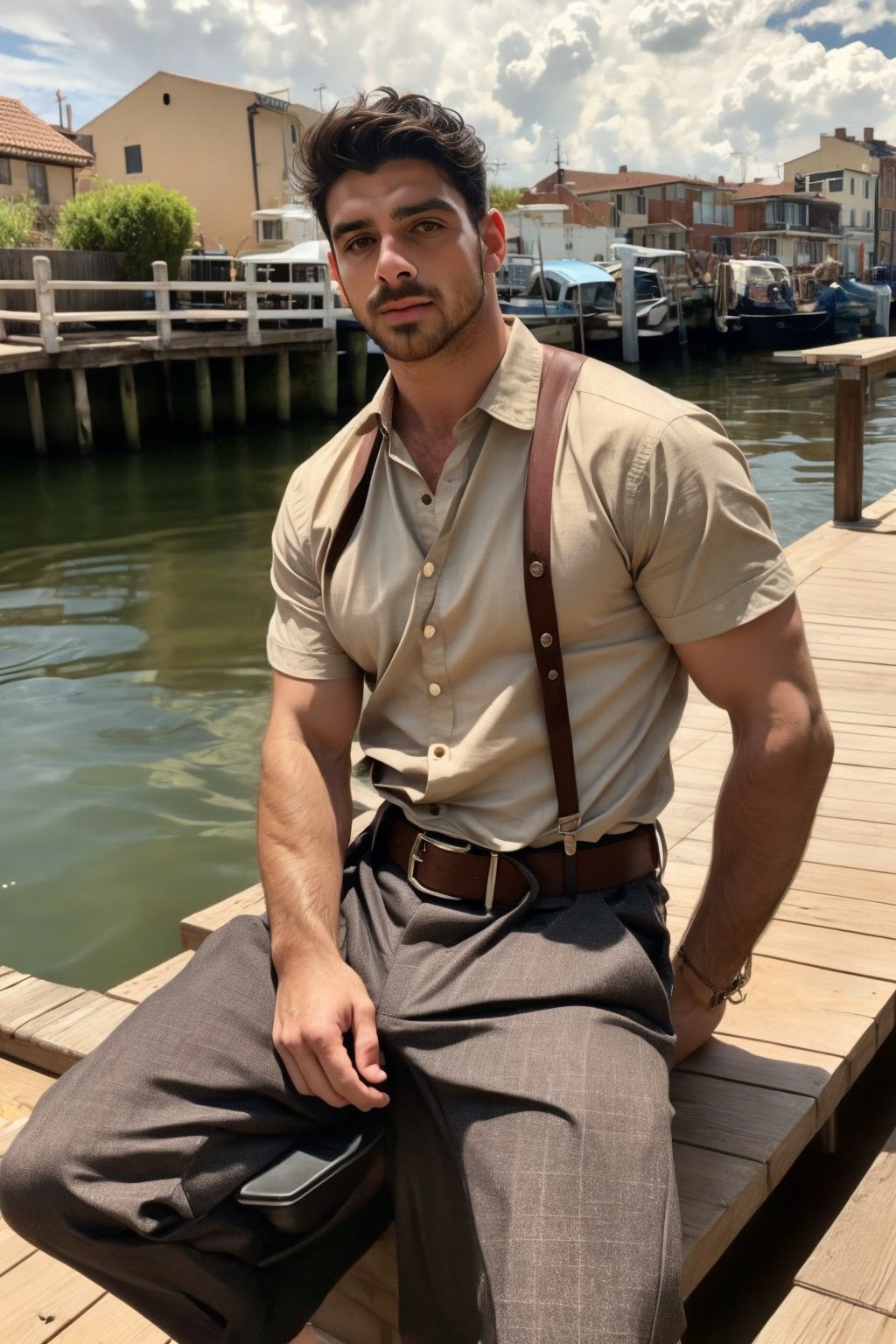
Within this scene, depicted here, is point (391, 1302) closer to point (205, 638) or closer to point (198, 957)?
point (198, 957)

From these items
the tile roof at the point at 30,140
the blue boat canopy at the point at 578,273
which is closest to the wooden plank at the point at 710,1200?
the blue boat canopy at the point at 578,273

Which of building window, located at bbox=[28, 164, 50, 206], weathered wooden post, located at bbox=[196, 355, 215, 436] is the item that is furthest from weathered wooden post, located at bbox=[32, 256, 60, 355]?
building window, located at bbox=[28, 164, 50, 206]

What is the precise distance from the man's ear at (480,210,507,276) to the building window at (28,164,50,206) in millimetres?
43892

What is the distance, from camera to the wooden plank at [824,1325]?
1.74 metres

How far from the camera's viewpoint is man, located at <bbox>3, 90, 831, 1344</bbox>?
62.9 inches

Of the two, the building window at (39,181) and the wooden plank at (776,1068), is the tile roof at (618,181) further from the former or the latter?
the wooden plank at (776,1068)

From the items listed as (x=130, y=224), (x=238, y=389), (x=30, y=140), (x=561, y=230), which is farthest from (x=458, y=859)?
(x=561, y=230)

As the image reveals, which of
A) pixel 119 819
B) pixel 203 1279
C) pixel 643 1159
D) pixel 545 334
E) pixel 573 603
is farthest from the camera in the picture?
pixel 545 334

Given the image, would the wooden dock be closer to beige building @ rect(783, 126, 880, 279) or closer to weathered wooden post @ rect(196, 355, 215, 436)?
weathered wooden post @ rect(196, 355, 215, 436)

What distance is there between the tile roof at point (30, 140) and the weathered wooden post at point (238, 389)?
23.0 metres

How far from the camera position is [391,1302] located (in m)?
1.94

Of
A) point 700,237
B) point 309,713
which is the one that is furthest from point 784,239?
point 309,713

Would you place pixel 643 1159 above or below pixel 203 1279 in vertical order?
above

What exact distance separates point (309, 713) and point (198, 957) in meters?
0.40
